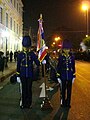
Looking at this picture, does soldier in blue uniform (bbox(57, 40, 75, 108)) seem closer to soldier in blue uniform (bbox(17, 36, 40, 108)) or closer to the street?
the street

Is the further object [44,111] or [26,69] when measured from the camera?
[26,69]

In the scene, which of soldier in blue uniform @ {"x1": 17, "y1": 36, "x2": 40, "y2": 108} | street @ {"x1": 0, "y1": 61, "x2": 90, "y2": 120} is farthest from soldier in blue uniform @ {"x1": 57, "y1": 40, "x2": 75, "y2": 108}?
soldier in blue uniform @ {"x1": 17, "y1": 36, "x2": 40, "y2": 108}

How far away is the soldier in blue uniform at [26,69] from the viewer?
973cm

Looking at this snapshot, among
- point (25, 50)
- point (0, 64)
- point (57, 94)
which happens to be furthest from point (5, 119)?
point (0, 64)

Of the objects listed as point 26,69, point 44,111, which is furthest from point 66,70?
point 44,111

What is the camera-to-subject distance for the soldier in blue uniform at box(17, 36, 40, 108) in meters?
9.73

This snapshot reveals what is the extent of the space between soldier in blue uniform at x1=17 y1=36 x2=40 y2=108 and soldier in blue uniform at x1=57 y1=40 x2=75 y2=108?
80cm

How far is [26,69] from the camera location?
972 cm

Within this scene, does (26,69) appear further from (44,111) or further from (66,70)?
(44,111)

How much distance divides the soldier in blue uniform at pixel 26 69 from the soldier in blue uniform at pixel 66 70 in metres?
0.80

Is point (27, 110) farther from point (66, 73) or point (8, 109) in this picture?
point (66, 73)

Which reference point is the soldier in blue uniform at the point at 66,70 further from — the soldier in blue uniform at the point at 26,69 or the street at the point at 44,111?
the soldier in blue uniform at the point at 26,69

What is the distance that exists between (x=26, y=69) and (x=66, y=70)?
1186 mm

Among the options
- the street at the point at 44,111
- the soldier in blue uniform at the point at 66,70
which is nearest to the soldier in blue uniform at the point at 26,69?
the street at the point at 44,111
